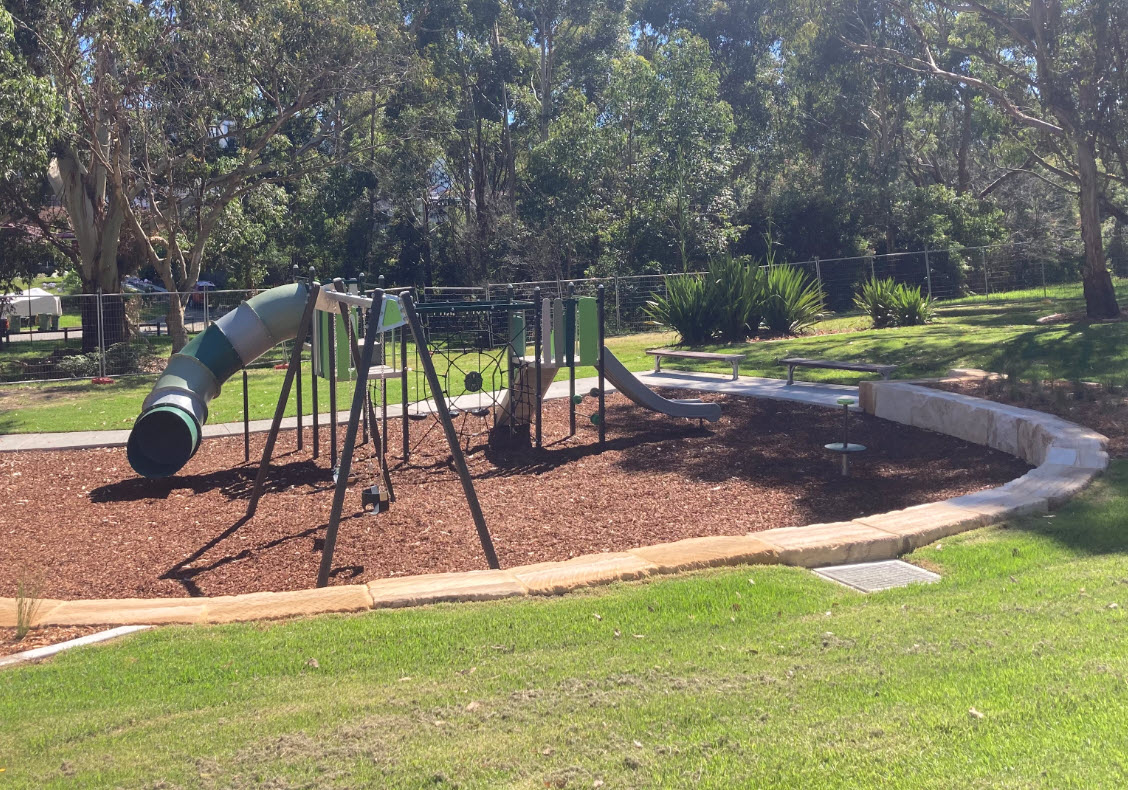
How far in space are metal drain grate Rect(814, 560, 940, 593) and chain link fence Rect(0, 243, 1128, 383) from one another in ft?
56.9

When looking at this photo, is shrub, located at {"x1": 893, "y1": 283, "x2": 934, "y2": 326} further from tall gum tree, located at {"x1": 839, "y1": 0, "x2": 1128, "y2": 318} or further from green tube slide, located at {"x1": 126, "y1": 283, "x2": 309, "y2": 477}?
green tube slide, located at {"x1": 126, "y1": 283, "x2": 309, "y2": 477}

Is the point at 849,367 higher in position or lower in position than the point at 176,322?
lower

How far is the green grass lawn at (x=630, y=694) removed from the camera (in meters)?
3.26

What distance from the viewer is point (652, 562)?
5.62 m

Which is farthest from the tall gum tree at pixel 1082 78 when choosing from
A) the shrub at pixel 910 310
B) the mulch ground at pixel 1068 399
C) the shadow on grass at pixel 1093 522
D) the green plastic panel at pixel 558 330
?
the shadow on grass at pixel 1093 522

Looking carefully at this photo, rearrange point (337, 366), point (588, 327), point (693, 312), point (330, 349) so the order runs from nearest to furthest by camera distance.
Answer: point (330, 349), point (337, 366), point (588, 327), point (693, 312)

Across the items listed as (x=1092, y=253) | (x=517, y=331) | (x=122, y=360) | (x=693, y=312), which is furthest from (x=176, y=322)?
(x=1092, y=253)

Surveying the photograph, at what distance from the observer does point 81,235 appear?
2312 cm

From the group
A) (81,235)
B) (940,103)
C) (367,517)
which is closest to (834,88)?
(940,103)

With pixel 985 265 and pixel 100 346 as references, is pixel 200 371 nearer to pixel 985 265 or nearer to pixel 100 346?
pixel 100 346

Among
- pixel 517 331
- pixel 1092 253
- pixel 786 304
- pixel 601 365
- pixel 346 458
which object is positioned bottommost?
pixel 346 458

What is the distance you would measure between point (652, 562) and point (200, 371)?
605cm

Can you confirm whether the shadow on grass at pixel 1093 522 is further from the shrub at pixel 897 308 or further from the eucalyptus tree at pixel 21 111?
the eucalyptus tree at pixel 21 111

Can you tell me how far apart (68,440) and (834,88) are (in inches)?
1221
